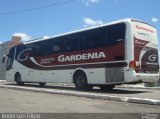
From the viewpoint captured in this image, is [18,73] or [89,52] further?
[18,73]

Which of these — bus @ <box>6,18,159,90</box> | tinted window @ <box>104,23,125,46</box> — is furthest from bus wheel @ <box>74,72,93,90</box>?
tinted window @ <box>104,23,125,46</box>

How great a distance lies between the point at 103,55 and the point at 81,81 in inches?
97.1

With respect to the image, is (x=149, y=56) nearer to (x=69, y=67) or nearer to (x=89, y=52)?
(x=89, y=52)

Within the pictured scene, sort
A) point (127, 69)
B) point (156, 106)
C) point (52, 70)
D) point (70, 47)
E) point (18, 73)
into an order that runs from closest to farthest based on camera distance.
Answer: point (156, 106) → point (127, 69) → point (70, 47) → point (52, 70) → point (18, 73)

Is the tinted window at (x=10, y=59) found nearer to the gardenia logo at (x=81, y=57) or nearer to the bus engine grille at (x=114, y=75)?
the gardenia logo at (x=81, y=57)

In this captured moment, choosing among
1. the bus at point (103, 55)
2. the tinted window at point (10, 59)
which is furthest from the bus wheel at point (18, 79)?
the bus at point (103, 55)

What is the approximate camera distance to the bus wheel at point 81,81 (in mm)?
Result: 18969

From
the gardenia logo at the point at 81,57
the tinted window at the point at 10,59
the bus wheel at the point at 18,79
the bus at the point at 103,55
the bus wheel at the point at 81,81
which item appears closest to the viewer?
the bus at the point at 103,55

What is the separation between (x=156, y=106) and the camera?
11.1 meters

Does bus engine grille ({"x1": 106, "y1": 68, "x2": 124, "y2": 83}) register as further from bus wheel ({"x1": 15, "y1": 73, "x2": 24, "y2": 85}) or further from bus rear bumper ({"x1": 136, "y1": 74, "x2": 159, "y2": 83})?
bus wheel ({"x1": 15, "y1": 73, "x2": 24, "y2": 85})

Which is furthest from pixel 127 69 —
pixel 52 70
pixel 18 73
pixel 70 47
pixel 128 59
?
pixel 18 73

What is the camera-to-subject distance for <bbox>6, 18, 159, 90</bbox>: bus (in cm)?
1638

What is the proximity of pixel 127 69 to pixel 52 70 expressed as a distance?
23.0ft

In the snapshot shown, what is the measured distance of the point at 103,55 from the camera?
57.5ft
